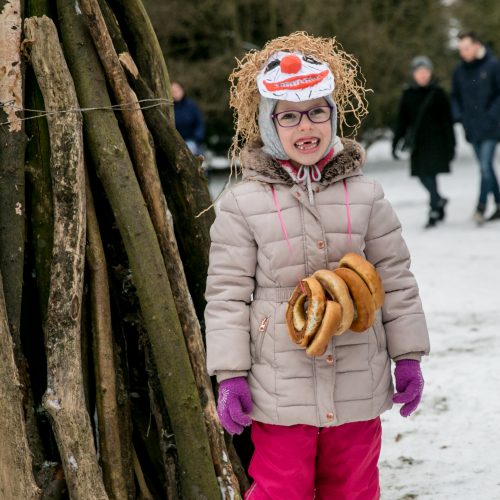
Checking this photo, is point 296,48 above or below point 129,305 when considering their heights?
above

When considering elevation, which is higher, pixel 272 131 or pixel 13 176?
pixel 272 131

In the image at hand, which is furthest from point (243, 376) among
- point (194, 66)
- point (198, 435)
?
point (194, 66)

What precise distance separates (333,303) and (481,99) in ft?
25.4

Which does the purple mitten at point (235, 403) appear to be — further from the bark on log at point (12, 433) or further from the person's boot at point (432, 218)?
the person's boot at point (432, 218)

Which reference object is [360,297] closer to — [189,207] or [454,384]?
[189,207]

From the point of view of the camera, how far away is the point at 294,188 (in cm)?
291

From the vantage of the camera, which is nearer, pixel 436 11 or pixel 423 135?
pixel 423 135

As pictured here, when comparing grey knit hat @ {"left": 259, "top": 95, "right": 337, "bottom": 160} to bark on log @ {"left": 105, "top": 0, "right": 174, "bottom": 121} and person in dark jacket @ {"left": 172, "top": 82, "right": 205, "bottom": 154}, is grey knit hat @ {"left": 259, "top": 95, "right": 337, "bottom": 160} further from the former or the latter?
person in dark jacket @ {"left": 172, "top": 82, "right": 205, "bottom": 154}

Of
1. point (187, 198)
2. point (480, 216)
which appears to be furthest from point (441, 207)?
point (187, 198)

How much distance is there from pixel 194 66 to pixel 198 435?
1774 centimetres

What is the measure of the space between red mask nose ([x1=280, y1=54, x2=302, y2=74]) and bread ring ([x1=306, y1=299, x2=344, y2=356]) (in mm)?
742

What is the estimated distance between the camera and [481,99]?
991 cm

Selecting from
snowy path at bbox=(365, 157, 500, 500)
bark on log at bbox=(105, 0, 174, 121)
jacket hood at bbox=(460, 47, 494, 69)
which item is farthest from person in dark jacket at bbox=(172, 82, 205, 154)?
bark on log at bbox=(105, 0, 174, 121)

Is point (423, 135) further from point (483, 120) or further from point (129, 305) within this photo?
point (129, 305)
